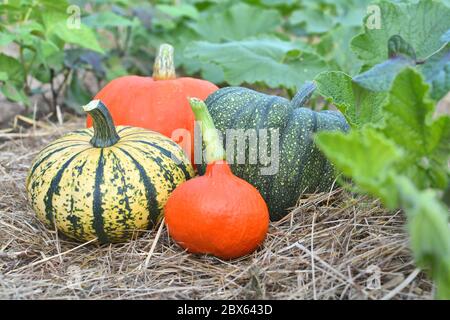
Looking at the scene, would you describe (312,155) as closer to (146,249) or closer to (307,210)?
(307,210)

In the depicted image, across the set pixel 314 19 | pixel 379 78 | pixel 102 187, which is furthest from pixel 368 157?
pixel 314 19

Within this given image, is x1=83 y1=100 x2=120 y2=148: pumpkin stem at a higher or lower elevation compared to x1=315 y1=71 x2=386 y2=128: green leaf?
lower

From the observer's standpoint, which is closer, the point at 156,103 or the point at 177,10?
the point at 156,103

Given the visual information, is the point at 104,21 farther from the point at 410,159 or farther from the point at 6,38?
the point at 410,159

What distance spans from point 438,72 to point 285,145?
658 mm

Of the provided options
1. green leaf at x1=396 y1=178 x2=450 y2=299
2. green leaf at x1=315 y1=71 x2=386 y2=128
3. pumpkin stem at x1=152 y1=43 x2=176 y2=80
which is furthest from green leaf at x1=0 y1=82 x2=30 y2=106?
green leaf at x1=396 y1=178 x2=450 y2=299

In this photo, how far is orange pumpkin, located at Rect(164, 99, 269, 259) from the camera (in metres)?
2.06

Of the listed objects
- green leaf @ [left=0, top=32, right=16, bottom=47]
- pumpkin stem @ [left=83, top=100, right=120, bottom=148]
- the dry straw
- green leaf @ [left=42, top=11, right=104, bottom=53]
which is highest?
green leaf @ [left=42, top=11, right=104, bottom=53]

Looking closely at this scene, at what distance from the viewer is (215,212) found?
205cm

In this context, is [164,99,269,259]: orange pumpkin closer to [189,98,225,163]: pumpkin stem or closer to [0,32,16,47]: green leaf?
[189,98,225,163]: pumpkin stem

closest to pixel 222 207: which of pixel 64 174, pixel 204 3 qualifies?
pixel 64 174

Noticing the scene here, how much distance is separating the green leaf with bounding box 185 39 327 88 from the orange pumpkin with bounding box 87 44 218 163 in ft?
1.13

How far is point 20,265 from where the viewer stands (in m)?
2.18
